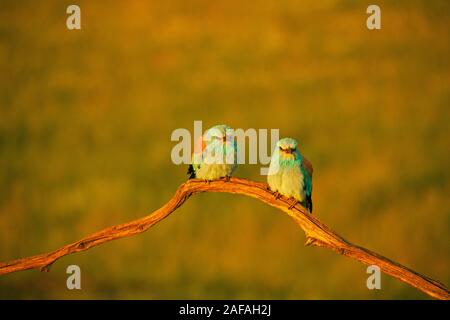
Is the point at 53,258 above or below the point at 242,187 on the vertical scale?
below

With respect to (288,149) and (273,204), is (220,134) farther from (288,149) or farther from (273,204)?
(273,204)

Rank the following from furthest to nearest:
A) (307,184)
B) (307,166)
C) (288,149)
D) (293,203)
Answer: (307,166), (307,184), (288,149), (293,203)

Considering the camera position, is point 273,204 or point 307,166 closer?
point 273,204

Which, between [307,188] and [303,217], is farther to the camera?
[307,188]

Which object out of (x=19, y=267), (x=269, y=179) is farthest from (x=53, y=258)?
(x=269, y=179)

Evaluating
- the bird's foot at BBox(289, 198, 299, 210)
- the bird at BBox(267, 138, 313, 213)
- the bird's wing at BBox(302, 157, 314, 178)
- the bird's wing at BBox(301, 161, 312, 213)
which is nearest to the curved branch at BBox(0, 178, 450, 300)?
the bird's foot at BBox(289, 198, 299, 210)

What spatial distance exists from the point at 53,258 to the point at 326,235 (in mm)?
2333

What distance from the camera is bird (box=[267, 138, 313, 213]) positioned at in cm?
705

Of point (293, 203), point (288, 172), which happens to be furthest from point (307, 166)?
point (293, 203)

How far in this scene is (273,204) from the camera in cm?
690

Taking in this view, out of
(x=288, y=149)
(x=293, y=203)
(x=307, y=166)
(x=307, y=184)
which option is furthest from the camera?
(x=307, y=166)

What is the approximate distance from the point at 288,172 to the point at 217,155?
650 mm

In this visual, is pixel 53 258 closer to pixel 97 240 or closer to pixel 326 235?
pixel 97 240

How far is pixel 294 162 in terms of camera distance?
7199mm
